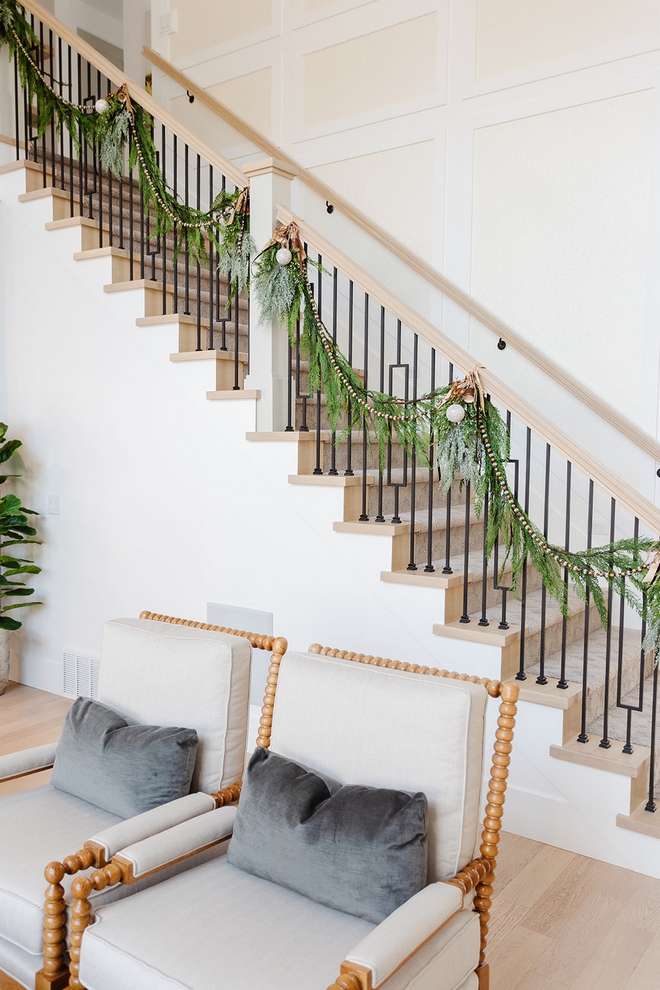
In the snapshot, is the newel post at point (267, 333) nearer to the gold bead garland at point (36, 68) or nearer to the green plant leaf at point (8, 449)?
the gold bead garland at point (36, 68)

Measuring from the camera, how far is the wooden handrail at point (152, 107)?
11.9 feet

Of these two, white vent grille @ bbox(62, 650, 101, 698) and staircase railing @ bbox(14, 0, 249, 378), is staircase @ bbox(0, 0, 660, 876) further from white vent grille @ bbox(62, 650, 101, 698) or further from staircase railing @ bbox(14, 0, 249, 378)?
white vent grille @ bbox(62, 650, 101, 698)

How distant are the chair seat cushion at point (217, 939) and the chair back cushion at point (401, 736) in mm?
288

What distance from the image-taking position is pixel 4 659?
4.43 meters

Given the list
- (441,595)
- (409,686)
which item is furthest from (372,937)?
(441,595)

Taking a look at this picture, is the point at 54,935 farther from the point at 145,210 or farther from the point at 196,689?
the point at 145,210

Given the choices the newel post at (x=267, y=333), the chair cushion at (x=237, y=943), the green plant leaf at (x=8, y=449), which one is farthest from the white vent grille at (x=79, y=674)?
the chair cushion at (x=237, y=943)

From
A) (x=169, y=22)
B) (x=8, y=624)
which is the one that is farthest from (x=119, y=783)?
(x=169, y=22)

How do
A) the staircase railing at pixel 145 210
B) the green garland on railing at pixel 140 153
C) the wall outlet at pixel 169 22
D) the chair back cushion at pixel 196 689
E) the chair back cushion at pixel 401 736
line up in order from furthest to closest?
1. the wall outlet at pixel 169 22
2. the staircase railing at pixel 145 210
3. the green garland on railing at pixel 140 153
4. the chair back cushion at pixel 196 689
5. the chair back cushion at pixel 401 736

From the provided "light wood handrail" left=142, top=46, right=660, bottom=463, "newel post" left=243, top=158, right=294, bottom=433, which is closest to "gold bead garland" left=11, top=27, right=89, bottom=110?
"light wood handrail" left=142, top=46, right=660, bottom=463

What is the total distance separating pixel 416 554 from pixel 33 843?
6.12 ft

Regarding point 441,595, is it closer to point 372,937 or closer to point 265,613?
point 265,613

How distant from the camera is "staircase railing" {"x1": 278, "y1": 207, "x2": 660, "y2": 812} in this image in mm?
2822

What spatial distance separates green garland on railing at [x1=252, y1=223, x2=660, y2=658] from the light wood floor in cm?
80
